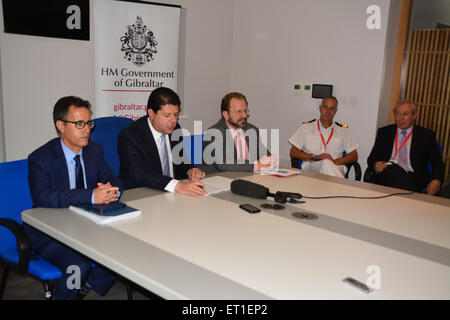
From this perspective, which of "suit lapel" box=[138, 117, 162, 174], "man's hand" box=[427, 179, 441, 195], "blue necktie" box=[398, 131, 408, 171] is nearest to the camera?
"suit lapel" box=[138, 117, 162, 174]

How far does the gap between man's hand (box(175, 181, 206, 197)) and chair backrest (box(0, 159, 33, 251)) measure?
0.82 meters

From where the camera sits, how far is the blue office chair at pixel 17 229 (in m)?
2.00

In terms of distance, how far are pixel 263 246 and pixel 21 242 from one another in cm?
117

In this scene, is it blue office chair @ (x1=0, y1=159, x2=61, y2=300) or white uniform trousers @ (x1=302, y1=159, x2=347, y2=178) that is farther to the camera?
white uniform trousers @ (x1=302, y1=159, x2=347, y2=178)

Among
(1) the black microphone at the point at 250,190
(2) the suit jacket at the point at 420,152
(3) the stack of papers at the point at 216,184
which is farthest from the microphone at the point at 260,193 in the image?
(2) the suit jacket at the point at 420,152

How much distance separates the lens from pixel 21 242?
77.5 inches

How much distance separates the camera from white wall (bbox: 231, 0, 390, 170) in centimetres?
516

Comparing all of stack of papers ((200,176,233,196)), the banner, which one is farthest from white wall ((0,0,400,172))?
stack of papers ((200,176,233,196))

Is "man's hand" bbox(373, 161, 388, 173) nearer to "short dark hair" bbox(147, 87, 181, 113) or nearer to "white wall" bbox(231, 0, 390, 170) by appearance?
"white wall" bbox(231, 0, 390, 170)

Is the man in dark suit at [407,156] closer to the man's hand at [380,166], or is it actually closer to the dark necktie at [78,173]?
the man's hand at [380,166]

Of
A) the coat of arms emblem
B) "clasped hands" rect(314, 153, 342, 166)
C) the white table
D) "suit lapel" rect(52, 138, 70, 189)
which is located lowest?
"clasped hands" rect(314, 153, 342, 166)

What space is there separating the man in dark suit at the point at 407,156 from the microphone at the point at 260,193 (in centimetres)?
179

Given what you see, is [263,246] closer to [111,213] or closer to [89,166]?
[111,213]
